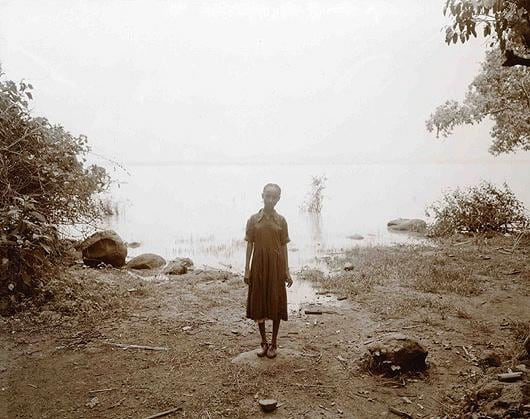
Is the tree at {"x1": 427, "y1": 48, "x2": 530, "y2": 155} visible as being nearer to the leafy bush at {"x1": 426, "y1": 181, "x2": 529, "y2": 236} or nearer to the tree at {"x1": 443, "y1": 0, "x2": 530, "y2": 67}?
the leafy bush at {"x1": 426, "y1": 181, "x2": 529, "y2": 236}

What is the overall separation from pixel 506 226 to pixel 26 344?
15.2m

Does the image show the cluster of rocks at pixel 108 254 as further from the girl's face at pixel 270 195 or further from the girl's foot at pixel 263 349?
the girl's face at pixel 270 195

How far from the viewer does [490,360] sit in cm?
516

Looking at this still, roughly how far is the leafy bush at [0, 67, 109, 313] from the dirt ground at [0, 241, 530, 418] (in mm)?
749

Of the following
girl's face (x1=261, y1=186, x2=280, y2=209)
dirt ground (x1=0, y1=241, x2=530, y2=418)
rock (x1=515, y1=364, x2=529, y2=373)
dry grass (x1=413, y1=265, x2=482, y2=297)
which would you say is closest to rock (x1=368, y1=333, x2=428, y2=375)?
dirt ground (x1=0, y1=241, x2=530, y2=418)

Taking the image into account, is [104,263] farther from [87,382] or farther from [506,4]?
[506,4]

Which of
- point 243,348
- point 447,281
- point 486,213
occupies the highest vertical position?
point 486,213

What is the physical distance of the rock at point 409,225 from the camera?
19439 mm

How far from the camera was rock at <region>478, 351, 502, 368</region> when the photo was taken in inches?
200

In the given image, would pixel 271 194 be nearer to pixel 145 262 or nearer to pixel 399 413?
pixel 399 413

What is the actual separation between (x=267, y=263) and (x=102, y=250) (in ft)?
25.9

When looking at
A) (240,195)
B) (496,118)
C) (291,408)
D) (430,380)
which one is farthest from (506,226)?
Answer: (240,195)

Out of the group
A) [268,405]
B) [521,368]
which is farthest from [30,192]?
[521,368]

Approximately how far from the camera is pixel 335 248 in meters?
16.2
